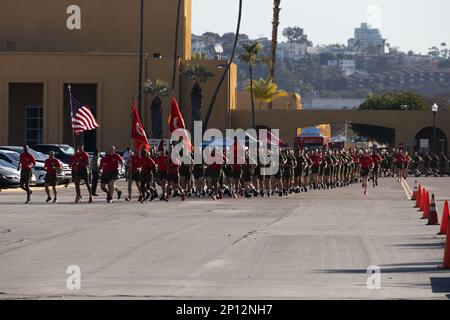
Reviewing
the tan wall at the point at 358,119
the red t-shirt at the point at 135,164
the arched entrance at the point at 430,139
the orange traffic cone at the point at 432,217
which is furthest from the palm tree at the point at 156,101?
the orange traffic cone at the point at 432,217

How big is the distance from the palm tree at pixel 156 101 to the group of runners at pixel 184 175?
2912 centimetres

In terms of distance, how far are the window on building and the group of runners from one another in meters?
34.9

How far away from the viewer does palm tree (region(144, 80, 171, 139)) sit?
80312 mm

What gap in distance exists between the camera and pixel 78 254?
2080 cm

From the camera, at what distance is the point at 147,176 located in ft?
128

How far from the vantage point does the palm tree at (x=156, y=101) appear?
8031 centimetres

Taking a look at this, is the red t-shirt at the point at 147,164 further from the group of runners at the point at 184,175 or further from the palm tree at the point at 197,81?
the palm tree at the point at 197,81

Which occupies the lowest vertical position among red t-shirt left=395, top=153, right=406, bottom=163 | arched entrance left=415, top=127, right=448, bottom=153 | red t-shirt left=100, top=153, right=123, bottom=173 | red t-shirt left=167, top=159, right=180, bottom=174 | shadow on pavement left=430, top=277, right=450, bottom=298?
arched entrance left=415, top=127, right=448, bottom=153

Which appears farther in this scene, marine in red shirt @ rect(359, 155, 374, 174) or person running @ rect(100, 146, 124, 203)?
marine in red shirt @ rect(359, 155, 374, 174)

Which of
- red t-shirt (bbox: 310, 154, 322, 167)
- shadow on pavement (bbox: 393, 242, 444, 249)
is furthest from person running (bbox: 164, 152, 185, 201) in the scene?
shadow on pavement (bbox: 393, 242, 444, 249)

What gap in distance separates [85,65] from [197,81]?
23.7ft

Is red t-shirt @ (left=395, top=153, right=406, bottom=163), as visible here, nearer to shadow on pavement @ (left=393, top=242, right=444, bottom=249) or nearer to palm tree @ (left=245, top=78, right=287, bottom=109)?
shadow on pavement @ (left=393, top=242, right=444, bottom=249)
